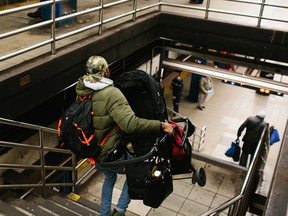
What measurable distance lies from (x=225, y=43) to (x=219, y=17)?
86 cm

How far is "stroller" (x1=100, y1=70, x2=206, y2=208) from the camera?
287cm

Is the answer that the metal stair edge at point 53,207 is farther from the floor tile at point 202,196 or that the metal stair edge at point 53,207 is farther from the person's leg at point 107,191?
the floor tile at point 202,196

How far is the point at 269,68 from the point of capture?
7535mm

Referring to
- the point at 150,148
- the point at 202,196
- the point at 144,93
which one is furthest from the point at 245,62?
the point at 150,148

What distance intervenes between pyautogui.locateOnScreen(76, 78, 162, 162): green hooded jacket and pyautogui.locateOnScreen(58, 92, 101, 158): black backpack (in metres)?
0.06

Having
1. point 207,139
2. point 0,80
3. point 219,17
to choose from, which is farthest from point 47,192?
point 207,139

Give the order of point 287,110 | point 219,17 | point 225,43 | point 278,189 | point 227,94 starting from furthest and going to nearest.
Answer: point 227,94 < point 287,110 < point 219,17 < point 225,43 < point 278,189

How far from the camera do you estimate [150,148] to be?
3.03m

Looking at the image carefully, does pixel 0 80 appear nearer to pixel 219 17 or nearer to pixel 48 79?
pixel 48 79

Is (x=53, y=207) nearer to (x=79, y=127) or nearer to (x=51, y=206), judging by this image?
(x=51, y=206)

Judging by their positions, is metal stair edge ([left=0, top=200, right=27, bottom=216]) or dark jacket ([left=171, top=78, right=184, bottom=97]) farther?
dark jacket ([left=171, top=78, right=184, bottom=97])

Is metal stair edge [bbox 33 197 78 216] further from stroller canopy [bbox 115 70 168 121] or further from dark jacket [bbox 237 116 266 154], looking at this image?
dark jacket [bbox 237 116 266 154]

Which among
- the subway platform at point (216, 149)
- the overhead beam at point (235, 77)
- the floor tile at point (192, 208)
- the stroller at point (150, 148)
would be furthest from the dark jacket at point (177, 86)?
the stroller at point (150, 148)

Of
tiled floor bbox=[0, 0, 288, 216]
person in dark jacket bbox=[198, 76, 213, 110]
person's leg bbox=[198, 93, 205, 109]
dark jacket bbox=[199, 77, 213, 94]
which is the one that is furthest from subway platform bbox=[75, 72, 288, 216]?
dark jacket bbox=[199, 77, 213, 94]
